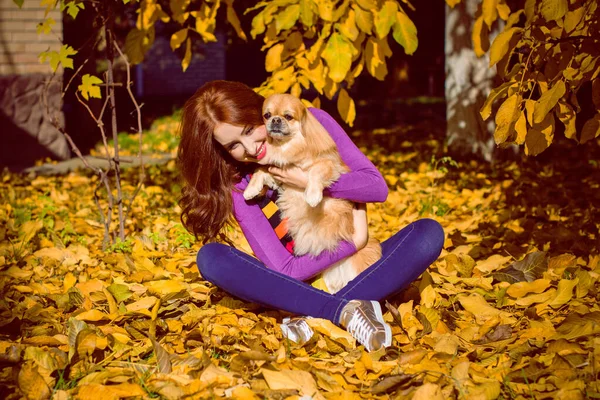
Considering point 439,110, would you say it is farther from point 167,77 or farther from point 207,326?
point 207,326

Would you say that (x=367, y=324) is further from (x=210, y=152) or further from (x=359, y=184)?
(x=210, y=152)

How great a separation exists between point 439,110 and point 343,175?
10179 mm

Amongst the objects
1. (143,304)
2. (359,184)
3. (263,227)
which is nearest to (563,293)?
(359,184)

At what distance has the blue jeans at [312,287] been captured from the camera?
2.22 metres

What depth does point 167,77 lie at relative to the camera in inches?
613

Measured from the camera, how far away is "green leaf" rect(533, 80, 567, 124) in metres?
1.86

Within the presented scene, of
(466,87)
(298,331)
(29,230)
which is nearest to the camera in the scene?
(298,331)

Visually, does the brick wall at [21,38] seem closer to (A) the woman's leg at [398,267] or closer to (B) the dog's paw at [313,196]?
(B) the dog's paw at [313,196]

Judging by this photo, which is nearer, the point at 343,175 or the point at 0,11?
the point at 343,175

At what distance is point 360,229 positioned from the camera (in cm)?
235

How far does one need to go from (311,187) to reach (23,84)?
5.37 metres

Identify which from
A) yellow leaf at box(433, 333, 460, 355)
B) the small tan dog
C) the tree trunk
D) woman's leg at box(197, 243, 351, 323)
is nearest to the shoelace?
woman's leg at box(197, 243, 351, 323)

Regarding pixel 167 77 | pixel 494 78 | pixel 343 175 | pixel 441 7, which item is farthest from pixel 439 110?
pixel 343 175

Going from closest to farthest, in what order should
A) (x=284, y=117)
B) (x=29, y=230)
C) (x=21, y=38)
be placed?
1. (x=284, y=117)
2. (x=29, y=230)
3. (x=21, y=38)
